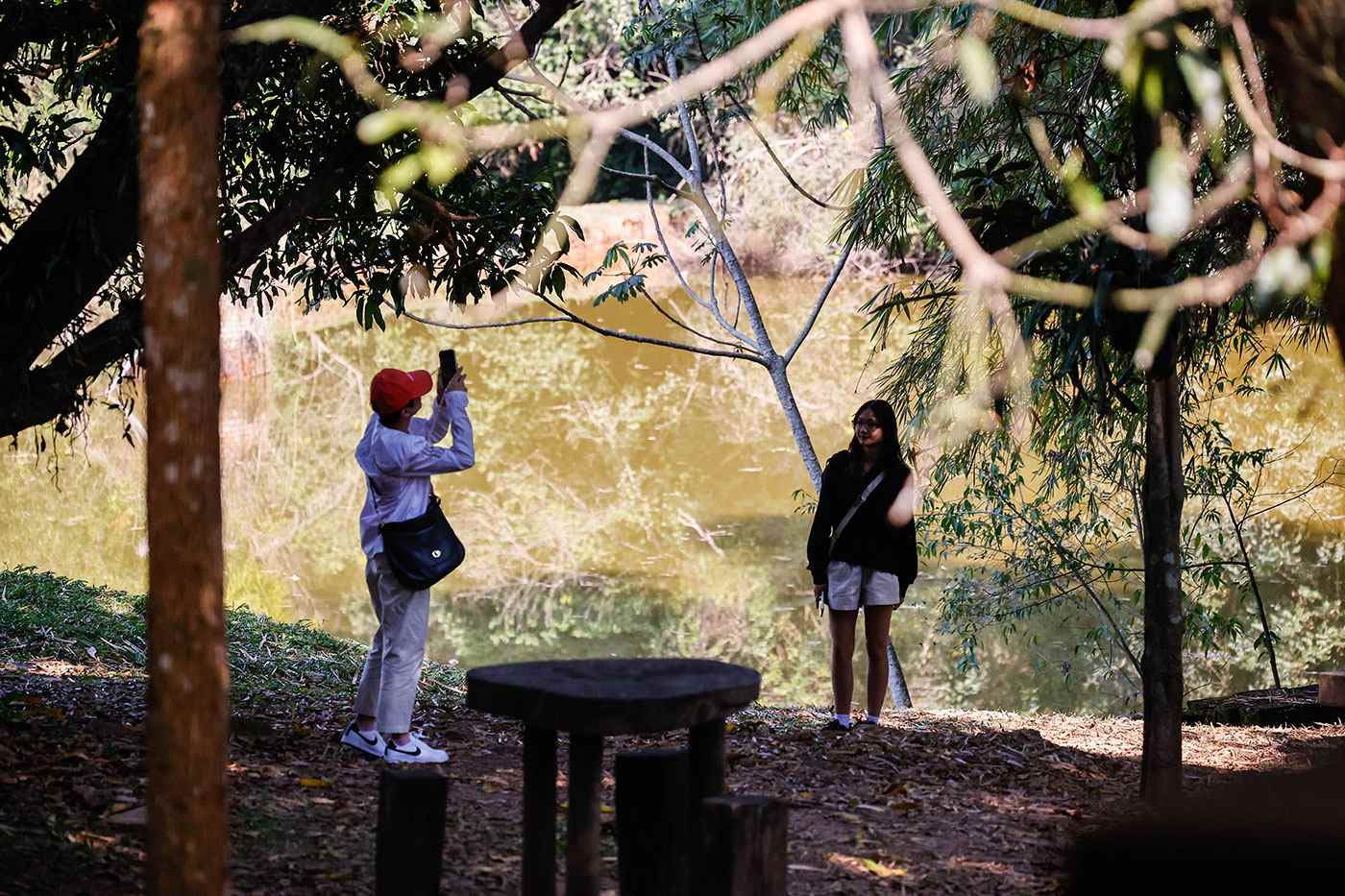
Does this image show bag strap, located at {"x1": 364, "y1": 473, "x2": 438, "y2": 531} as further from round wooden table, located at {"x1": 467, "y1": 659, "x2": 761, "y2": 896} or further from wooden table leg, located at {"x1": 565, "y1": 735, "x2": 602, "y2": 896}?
wooden table leg, located at {"x1": 565, "y1": 735, "x2": 602, "y2": 896}

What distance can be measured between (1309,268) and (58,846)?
366cm

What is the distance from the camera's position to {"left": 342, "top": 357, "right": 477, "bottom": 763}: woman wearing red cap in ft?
18.2

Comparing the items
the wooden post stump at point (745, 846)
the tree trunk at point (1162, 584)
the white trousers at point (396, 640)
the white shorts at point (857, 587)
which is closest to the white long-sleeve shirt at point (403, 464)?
the white trousers at point (396, 640)

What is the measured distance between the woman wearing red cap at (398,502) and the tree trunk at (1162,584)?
247 cm

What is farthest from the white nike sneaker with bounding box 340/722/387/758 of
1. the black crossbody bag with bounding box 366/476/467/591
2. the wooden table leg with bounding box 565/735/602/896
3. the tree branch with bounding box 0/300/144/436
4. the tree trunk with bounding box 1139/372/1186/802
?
the tree trunk with bounding box 1139/372/1186/802

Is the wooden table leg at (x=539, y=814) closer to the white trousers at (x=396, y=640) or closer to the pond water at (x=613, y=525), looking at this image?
Answer: the white trousers at (x=396, y=640)

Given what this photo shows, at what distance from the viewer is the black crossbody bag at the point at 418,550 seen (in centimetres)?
550

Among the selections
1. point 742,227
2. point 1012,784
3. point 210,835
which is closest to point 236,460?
point 742,227

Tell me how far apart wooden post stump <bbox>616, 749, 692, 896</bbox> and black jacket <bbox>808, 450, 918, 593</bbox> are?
267 cm

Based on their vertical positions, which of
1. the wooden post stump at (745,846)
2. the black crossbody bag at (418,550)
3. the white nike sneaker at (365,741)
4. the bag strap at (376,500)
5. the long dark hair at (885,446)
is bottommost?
the white nike sneaker at (365,741)

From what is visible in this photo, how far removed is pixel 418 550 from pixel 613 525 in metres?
10.5

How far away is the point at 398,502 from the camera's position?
559 cm

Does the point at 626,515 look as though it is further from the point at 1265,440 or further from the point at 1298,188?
the point at 1298,188

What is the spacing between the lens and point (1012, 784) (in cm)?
604
